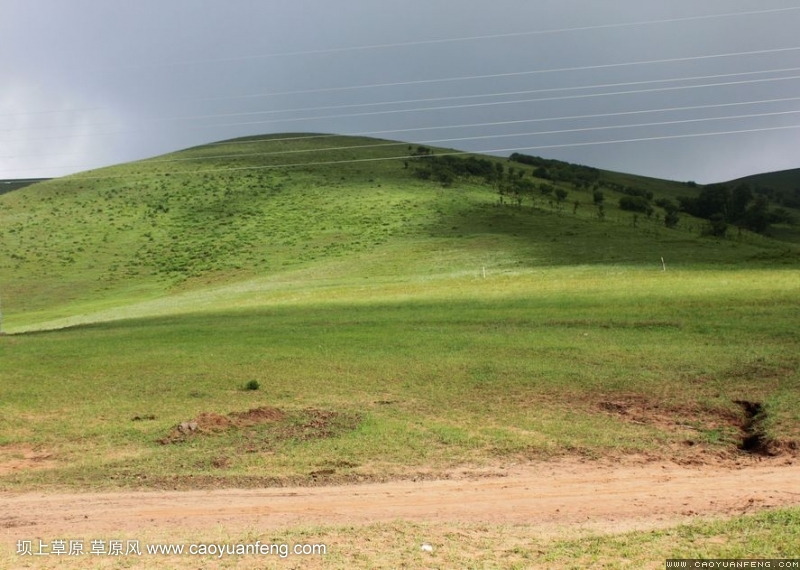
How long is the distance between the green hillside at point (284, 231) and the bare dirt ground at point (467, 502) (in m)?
35.0

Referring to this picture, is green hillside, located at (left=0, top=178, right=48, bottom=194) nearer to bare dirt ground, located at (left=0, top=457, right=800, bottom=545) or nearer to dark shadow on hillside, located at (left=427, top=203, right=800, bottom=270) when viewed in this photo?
dark shadow on hillside, located at (left=427, top=203, right=800, bottom=270)

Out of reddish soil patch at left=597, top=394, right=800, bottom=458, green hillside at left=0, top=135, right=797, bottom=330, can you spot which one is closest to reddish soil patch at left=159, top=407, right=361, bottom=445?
reddish soil patch at left=597, top=394, right=800, bottom=458

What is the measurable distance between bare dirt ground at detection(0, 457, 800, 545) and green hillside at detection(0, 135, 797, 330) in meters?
35.0

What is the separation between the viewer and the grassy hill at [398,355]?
1694cm

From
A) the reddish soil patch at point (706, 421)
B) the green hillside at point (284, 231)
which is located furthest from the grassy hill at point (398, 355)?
the green hillside at point (284, 231)

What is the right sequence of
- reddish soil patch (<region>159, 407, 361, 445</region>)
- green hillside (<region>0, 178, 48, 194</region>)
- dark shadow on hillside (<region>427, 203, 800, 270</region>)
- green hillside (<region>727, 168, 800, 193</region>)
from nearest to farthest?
reddish soil patch (<region>159, 407, 361, 445</region>) → dark shadow on hillside (<region>427, 203, 800, 270</region>) → green hillside (<region>0, 178, 48, 194</region>) → green hillside (<region>727, 168, 800, 193</region>)

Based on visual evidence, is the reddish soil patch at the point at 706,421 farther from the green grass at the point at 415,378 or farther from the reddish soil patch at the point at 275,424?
the reddish soil patch at the point at 275,424

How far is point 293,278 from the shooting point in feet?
186

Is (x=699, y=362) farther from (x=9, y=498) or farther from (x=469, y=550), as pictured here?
A: (x=9, y=498)

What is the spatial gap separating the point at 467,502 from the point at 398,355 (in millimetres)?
13681

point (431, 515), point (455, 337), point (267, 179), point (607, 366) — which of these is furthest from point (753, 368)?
point (267, 179)

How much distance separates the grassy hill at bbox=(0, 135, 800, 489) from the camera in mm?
16938

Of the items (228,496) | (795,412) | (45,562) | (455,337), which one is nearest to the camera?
(45,562)

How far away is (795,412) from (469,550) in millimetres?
11436
